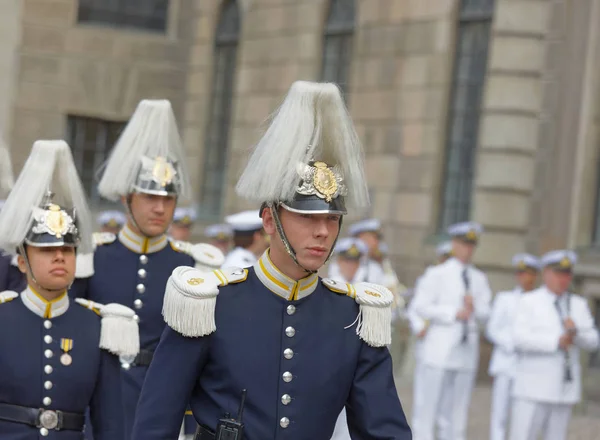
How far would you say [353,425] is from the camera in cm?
445

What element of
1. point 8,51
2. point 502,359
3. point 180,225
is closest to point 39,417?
point 502,359

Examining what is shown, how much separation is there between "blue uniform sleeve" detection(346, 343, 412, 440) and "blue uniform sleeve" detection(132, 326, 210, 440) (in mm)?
517

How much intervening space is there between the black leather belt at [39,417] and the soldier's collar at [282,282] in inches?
65.8

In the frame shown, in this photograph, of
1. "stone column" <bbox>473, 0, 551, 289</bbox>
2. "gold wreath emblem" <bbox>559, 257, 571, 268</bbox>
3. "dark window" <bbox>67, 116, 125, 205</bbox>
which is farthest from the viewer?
"dark window" <bbox>67, 116, 125, 205</bbox>

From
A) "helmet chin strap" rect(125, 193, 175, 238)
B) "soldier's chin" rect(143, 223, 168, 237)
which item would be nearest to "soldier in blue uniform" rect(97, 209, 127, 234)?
"helmet chin strap" rect(125, 193, 175, 238)

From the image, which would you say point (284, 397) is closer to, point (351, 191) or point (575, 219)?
point (351, 191)

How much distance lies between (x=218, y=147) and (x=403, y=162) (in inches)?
234

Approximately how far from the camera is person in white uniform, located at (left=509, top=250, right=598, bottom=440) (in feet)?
34.4

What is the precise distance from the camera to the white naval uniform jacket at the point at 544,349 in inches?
413

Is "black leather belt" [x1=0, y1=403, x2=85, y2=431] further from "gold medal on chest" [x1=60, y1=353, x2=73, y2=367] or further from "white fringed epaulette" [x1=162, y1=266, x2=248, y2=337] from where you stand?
"white fringed epaulette" [x1=162, y1=266, x2=248, y2=337]

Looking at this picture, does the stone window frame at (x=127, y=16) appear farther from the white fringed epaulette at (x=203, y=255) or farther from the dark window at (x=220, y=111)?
the white fringed epaulette at (x=203, y=255)

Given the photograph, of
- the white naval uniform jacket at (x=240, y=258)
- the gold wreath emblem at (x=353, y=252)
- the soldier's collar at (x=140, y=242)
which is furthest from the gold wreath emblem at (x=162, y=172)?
the gold wreath emblem at (x=353, y=252)

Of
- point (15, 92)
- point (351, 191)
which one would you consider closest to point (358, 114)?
point (15, 92)

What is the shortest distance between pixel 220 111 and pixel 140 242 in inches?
608
